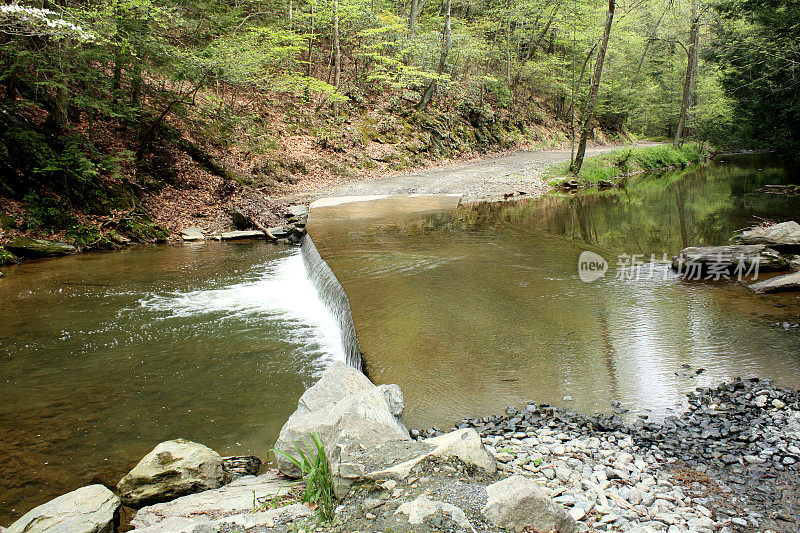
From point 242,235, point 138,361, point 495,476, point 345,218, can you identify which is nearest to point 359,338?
point 495,476

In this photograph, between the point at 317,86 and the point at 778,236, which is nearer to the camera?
the point at 778,236

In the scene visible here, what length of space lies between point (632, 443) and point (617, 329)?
2214 millimetres

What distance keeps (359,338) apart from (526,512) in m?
3.27

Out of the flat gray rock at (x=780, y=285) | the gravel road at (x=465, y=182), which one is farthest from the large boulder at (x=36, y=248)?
the flat gray rock at (x=780, y=285)

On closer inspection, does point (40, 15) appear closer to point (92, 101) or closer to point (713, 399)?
point (92, 101)

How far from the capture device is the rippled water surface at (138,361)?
14.4 feet

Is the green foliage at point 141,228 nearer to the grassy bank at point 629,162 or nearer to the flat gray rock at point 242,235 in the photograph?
the flat gray rock at point 242,235

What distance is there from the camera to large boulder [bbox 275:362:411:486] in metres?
2.94

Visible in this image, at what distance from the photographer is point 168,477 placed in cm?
363

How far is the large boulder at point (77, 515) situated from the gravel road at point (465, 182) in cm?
1302

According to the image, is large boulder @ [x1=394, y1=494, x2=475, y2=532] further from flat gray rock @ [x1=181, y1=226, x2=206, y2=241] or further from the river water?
flat gray rock @ [x1=181, y1=226, x2=206, y2=241]

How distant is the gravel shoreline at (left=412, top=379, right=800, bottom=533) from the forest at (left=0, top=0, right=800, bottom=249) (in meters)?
7.66

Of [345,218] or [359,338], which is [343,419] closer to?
[359,338]

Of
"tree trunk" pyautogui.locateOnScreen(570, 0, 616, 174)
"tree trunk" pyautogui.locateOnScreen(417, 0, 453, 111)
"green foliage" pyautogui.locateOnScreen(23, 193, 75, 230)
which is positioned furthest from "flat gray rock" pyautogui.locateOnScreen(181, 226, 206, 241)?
"tree trunk" pyautogui.locateOnScreen(417, 0, 453, 111)
